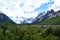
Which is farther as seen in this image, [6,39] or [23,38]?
[23,38]

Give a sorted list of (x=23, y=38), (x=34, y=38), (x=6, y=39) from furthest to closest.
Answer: (x=34, y=38) → (x=23, y=38) → (x=6, y=39)

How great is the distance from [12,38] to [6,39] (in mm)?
2612

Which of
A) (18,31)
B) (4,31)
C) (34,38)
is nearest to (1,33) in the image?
(4,31)

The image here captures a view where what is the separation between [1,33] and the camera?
56844 mm

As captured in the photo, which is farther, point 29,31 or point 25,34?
point 29,31

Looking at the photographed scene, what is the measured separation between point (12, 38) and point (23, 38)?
3.13 meters

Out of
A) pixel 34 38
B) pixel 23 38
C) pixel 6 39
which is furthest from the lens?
pixel 34 38

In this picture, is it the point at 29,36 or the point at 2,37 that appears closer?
the point at 2,37

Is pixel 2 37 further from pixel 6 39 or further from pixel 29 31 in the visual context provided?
pixel 29 31

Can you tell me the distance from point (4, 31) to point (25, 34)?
5.89 metres

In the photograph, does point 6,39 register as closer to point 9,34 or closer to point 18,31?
point 9,34

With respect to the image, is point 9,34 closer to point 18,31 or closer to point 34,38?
point 18,31

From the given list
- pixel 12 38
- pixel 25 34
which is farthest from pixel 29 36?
pixel 12 38

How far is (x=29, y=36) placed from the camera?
6088 centimetres
